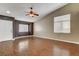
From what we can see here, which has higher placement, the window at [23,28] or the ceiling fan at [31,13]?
the ceiling fan at [31,13]

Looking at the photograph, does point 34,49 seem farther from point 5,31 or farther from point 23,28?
point 5,31

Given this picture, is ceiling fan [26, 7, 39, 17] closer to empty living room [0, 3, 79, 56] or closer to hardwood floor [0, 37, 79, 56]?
empty living room [0, 3, 79, 56]

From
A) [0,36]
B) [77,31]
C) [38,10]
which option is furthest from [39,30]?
[77,31]

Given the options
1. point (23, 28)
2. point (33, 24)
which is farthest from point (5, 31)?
point (33, 24)

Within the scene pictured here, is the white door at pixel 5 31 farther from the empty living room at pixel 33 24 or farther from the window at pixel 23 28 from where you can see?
the window at pixel 23 28

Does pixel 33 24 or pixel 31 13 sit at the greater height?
pixel 31 13

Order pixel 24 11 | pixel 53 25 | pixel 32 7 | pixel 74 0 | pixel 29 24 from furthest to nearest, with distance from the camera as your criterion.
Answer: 1. pixel 53 25
2. pixel 29 24
3. pixel 24 11
4. pixel 32 7
5. pixel 74 0

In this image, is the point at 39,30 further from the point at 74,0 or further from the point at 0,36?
the point at 74,0

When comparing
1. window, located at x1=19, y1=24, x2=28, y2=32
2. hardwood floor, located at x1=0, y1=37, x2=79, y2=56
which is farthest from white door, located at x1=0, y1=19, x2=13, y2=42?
window, located at x1=19, y1=24, x2=28, y2=32

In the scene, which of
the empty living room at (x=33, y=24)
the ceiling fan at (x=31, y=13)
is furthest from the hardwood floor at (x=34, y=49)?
the ceiling fan at (x=31, y=13)

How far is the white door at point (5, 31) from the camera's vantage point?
12.5ft

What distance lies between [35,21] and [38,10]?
0.44 metres

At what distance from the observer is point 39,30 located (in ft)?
10.9

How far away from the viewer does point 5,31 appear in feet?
13.8
